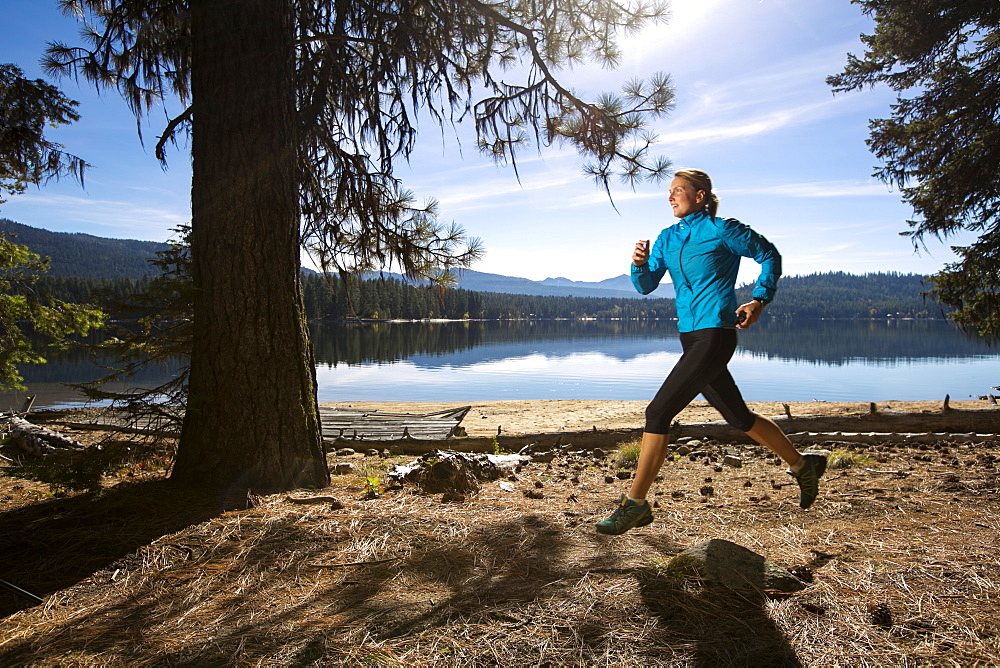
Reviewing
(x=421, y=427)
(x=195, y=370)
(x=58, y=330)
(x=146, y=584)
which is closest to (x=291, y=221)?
(x=195, y=370)

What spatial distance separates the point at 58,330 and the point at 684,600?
11374mm

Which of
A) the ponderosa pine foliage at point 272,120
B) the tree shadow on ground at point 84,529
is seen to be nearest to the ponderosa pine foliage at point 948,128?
the ponderosa pine foliage at point 272,120

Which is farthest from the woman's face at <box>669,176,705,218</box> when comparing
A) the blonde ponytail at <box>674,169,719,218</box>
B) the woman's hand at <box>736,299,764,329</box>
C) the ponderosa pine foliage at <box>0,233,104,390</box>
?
the ponderosa pine foliage at <box>0,233,104,390</box>

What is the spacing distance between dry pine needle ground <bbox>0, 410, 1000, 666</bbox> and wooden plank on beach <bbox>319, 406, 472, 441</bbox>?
13.7ft

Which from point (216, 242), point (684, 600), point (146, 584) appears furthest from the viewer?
point (216, 242)

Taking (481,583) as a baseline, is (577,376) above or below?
below

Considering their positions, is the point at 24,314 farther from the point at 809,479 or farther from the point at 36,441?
the point at 809,479

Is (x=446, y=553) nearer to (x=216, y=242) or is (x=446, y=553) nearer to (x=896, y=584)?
(x=896, y=584)

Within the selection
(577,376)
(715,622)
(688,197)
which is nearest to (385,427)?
(688,197)

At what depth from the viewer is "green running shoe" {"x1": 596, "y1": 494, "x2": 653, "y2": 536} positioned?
2.95 m

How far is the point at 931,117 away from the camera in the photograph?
986 centimetres

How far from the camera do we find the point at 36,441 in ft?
20.8

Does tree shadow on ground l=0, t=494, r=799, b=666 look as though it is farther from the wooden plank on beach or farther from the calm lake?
the calm lake

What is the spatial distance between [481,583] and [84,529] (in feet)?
7.43
